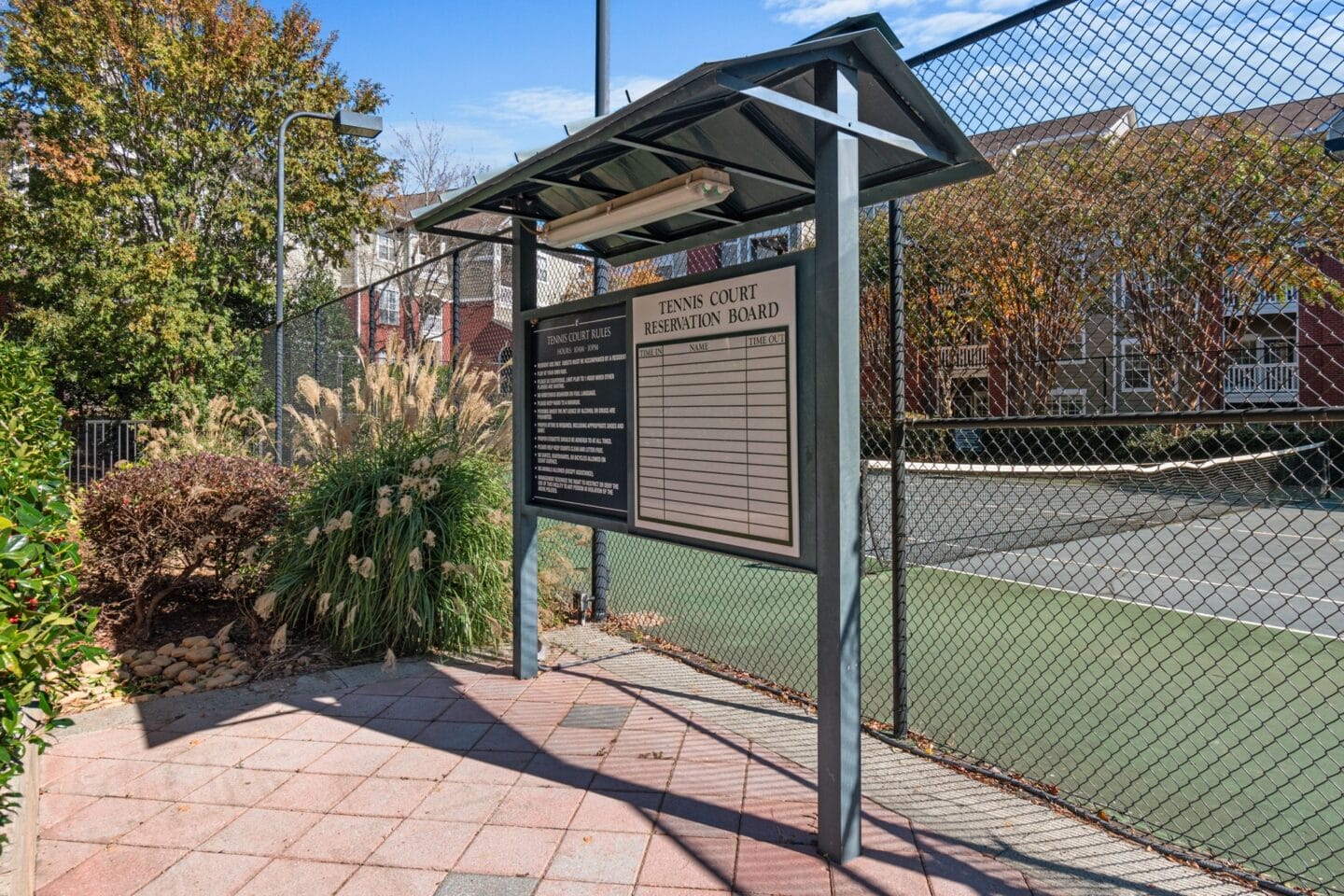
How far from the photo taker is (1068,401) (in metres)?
3.40

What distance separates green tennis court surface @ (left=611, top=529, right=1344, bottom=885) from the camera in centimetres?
312

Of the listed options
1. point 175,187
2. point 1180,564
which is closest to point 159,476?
point 1180,564

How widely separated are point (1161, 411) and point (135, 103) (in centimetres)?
1737

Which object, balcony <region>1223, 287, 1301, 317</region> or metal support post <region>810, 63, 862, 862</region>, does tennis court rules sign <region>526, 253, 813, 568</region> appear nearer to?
metal support post <region>810, 63, 862, 862</region>

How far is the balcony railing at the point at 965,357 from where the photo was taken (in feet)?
12.0

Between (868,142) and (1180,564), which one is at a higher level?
(868,142)

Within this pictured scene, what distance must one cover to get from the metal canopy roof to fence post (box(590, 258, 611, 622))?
122 centimetres

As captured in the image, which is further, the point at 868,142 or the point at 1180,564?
the point at 1180,564

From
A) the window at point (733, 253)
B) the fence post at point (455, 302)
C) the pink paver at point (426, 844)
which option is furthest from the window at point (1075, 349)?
the fence post at point (455, 302)

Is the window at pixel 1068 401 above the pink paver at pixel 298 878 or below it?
above

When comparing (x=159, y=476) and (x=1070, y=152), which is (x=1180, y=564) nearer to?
(x=1070, y=152)

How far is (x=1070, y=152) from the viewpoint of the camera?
10.5ft

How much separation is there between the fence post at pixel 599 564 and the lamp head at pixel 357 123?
738cm

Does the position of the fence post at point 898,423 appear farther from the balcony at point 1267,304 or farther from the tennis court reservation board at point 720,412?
the balcony at point 1267,304
